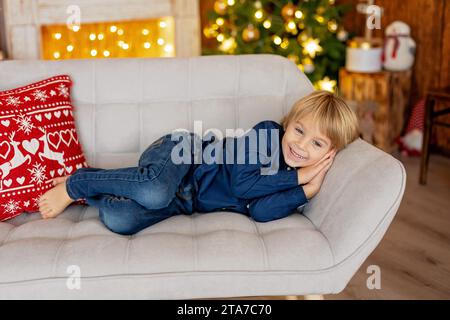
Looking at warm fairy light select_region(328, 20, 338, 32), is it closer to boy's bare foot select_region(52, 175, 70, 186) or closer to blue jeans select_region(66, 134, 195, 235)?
blue jeans select_region(66, 134, 195, 235)

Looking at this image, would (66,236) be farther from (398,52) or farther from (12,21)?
(398,52)

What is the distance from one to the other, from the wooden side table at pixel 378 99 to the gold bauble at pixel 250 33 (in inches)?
21.1

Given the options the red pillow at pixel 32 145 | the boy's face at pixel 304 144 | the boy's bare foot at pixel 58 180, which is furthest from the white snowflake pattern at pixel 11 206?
the boy's face at pixel 304 144

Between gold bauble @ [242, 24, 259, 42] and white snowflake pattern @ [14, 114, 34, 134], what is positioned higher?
gold bauble @ [242, 24, 259, 42]

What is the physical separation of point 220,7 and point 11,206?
209 cm

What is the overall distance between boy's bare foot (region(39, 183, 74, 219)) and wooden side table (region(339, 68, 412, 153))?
2.00m

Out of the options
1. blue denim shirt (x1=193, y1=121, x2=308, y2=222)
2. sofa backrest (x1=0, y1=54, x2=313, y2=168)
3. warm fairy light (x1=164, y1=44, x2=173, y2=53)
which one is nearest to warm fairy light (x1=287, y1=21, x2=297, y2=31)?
warm fairy light (x1=164, y1=44, x2=173, y2=53)

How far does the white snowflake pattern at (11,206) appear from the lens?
1.71 metres

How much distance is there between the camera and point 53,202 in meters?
1.71

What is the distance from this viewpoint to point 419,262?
87.1 inches

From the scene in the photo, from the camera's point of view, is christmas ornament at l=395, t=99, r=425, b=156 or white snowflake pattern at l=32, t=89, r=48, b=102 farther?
christmas ornament at l=395, t=99, r=425, b=156

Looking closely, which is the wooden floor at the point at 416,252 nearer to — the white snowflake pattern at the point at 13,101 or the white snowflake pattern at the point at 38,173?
the white snowflake pattern at the point at 38,173

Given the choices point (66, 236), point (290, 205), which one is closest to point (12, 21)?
point (66, 236)

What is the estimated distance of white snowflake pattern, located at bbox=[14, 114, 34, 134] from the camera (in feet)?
5.70
